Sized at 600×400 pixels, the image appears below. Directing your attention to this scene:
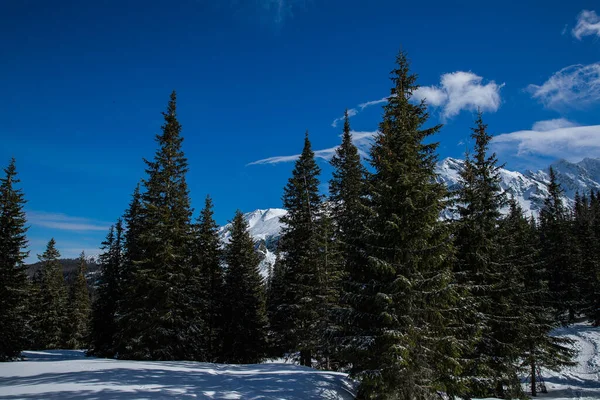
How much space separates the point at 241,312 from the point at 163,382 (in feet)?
54.7

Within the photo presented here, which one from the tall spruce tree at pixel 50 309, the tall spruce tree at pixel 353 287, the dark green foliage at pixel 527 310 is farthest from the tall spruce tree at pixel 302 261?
the tall spruce tree at pixel 50 309

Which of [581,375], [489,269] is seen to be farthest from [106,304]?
[581,375]

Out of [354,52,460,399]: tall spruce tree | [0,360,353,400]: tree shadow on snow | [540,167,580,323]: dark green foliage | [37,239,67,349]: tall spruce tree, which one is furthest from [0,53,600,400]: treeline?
[37,239,67,349]: tall spruce tree

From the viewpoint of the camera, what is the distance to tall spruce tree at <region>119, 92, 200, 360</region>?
22125mm

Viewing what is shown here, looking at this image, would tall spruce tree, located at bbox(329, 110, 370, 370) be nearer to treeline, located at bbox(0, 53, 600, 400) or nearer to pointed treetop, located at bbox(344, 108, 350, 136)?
treeline, located at bbox(0, 53, 600, 400)

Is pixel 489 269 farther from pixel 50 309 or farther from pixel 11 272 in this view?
pixel 50 309

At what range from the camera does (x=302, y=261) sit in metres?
24.7

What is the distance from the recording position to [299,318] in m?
24.2

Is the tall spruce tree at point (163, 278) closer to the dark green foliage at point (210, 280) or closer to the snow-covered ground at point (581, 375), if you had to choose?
the dark green foliage at point (210, 280)

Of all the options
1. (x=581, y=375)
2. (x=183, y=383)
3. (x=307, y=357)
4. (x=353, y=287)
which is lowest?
(x=581, y=375)

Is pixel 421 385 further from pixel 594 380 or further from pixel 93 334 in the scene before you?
pixel 93 334

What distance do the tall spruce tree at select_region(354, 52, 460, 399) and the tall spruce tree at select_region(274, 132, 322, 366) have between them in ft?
31.8

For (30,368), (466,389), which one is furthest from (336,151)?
(30,368)

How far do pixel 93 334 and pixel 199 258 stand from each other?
12658mm
